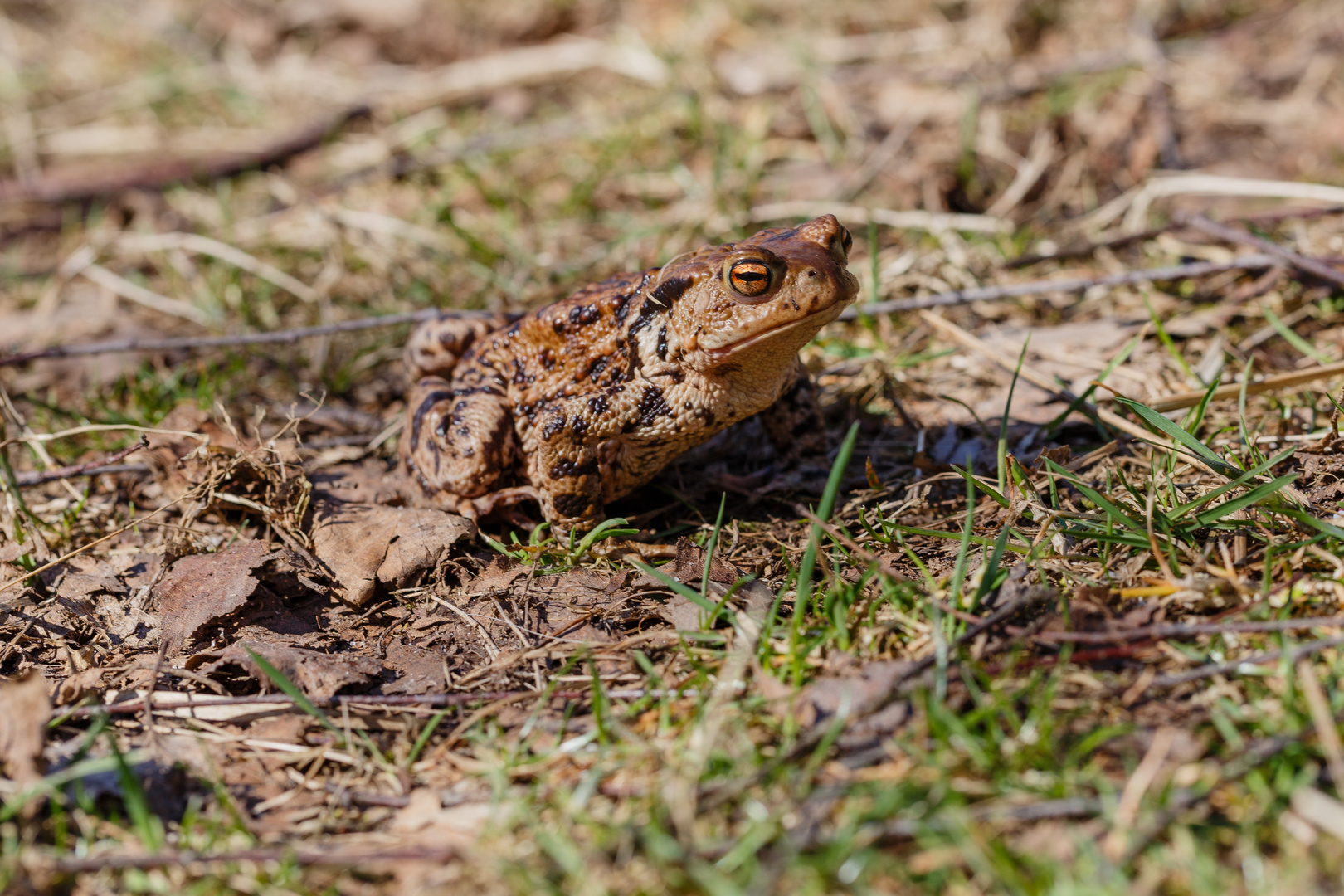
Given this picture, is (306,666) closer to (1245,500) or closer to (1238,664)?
(1238,664)

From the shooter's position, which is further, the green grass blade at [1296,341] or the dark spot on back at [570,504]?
the green grass blade at [1296,341]

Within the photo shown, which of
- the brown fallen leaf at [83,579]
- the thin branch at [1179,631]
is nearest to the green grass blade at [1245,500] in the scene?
the thin branch at [1179,631]

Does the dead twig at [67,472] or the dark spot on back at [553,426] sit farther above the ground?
the dead twig at [67,472]

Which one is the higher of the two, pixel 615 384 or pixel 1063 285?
pixel 615 384

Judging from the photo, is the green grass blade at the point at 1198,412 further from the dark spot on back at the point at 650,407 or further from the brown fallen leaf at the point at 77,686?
the brown fallen leaf at the point at 77,686

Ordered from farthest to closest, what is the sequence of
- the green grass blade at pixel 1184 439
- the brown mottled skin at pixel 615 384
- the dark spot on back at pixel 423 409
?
1. the dark spot on back at pixel 423 409
2. the brown mottled skin at pixel 615 384
3. the green grass blade at pixel 1184 439

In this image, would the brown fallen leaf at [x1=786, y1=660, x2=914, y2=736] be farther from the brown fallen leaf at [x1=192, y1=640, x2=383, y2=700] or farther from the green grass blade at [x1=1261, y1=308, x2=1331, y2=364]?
the green grass blade at [x1=1261, y1=308, x2=1331, y2=364]

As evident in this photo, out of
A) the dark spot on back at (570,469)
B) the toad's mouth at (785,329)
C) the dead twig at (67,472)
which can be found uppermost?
the toad's mouth at (785,329)

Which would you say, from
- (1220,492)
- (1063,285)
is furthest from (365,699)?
(1063,285)
